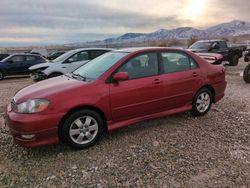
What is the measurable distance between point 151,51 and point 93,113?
1.74m

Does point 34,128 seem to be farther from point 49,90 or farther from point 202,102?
point 202,102

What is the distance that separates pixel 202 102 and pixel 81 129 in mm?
2891

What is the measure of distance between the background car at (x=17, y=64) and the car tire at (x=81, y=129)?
1196 cm

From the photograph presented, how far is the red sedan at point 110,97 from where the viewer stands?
3.95 meters

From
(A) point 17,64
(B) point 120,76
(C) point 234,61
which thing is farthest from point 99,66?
(C) point 234,61

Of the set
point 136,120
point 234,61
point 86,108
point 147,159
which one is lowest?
point 147,159

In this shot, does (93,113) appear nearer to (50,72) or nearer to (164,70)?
(164,70)

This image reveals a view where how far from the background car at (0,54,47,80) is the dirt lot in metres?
10.4

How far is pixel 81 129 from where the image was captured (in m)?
4.21

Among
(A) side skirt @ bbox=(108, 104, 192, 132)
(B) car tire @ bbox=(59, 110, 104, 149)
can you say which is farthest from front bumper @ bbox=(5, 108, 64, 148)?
(A) side skirt @ bbox=(108, 104, 192, 132)

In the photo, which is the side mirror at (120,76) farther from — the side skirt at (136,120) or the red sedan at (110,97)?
the side skirt at (136,120)

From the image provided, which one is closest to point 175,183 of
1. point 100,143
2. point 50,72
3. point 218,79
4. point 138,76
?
point 100,143

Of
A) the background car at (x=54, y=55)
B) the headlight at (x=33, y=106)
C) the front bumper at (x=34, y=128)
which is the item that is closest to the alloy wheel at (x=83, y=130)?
the front bumper at (x=34, y=128)

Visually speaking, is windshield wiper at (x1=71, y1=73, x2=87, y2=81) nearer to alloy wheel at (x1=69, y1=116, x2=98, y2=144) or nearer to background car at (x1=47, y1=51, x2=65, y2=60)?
alloy wheel at (x1=69, y1=116, x2=98, y2=144)
